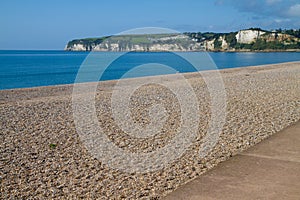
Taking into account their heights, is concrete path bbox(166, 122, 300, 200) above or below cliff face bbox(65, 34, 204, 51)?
below

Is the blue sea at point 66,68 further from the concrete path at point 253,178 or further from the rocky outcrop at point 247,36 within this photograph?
the rocky outcrop at point 247,36

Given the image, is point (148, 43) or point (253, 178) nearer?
point (253, 178)

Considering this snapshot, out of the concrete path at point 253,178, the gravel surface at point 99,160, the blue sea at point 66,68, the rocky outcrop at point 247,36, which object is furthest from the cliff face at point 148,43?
the rocky outcrop at point 247,36

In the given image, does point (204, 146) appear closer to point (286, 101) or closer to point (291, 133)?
point (291, 133)

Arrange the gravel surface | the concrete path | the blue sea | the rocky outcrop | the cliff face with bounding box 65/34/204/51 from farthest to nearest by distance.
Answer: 1. the rocky outcrop
2. the blue sea
3. the cliff face with bounding box 65/34/204/51
4. the gravel surface
5. the concrete path

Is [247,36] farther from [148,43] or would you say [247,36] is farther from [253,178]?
[253,178]

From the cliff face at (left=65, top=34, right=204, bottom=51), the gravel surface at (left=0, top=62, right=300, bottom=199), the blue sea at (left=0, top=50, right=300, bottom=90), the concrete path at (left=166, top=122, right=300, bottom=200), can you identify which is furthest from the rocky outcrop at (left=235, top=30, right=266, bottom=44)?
the concrete path at (left=166, top=122, right=300, bottom=200)

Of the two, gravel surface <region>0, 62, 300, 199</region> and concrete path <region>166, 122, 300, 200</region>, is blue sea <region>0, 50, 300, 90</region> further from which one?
concrete path <region>166, 122, 300, 200</region>

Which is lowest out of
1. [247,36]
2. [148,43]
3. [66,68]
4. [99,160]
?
[66,68]

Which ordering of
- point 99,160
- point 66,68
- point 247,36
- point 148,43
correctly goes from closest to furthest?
point 99,160, point 148,43, point 66,68, point 247,36

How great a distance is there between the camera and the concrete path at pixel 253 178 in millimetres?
4648

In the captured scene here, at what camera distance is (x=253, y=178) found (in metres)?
5.16

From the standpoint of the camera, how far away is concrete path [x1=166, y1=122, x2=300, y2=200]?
4.65 m

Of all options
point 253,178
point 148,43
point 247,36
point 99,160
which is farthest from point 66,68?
point 247,36
